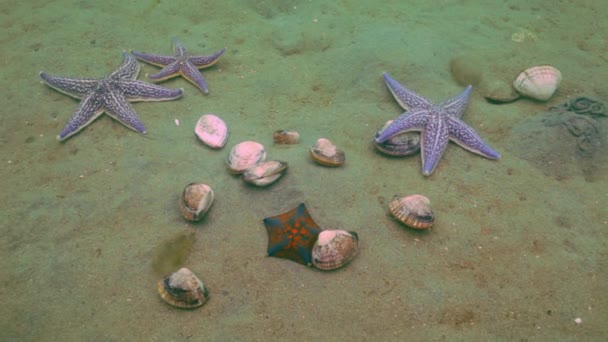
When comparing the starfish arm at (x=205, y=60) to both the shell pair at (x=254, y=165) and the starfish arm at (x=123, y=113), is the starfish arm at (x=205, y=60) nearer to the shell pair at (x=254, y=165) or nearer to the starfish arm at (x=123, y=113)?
the starfish arm at (x=123, y=113)

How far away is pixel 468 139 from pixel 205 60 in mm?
3598

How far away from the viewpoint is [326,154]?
4203 millimetres

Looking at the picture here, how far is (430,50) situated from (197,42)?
350cm

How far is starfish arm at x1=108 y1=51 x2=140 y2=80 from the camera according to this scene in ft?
16.6

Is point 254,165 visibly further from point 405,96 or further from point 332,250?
point 405,96

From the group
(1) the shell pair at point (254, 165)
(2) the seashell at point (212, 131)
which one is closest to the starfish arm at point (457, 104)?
(1) the shell pair at point (254, 165)

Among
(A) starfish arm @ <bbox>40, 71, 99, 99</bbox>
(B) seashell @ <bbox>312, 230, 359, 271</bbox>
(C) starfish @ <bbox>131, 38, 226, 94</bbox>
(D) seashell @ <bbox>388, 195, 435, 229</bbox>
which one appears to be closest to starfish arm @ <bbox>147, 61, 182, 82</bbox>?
(C) starfish @ <bbox>131, 38, 226, 94</bbox>

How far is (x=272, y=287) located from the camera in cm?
336

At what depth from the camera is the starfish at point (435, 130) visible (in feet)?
14.3

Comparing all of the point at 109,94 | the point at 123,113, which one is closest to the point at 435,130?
the point at 123,113

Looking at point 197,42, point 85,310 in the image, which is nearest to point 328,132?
point 197,42

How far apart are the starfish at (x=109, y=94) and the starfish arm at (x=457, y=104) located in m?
3.38

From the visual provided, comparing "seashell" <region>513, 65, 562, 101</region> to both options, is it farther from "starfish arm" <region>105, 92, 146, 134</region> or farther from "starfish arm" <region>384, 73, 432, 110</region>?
"starfish arm" <region>105, 92, 146, 134</region>

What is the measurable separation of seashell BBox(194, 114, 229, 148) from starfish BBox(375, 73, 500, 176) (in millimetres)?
1795
